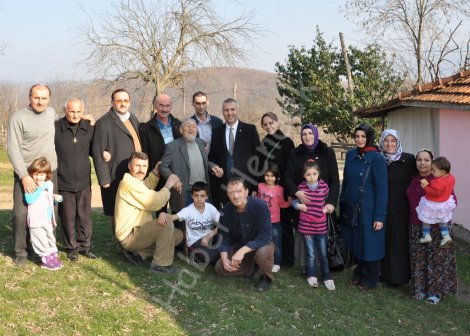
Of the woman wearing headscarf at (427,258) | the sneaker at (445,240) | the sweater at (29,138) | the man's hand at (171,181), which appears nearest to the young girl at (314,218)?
the woman wearing headscarf at (427,258)

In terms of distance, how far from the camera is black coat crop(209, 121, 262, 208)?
20.3 feet

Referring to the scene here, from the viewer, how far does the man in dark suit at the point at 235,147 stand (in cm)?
616

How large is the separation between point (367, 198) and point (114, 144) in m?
3.02

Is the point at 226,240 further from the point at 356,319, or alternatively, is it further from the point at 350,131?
the point at 350,131

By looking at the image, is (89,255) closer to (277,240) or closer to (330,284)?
(277,240)

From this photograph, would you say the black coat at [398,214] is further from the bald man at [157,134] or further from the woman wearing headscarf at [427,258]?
the bald man at [157,134]

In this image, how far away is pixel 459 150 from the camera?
29.9 feet

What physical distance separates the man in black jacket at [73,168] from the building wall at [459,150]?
6598mm

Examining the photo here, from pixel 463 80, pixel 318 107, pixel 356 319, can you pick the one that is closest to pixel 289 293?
pixel 356 319

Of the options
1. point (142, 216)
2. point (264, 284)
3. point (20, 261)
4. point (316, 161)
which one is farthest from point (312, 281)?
point (20, 261)

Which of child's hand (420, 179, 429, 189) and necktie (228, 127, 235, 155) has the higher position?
necktie (228, 127, 235, 155)

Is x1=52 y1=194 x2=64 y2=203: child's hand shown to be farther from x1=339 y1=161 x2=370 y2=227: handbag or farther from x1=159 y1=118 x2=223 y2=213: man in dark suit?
x1=339 y1=161 x2=370 y2=227: handbag

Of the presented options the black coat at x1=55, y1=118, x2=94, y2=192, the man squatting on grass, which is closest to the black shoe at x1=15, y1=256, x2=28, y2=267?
the black coat at x1=55, y1=118, x2=94, y2=192

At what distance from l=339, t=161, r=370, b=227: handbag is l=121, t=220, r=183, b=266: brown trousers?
2.04 m
